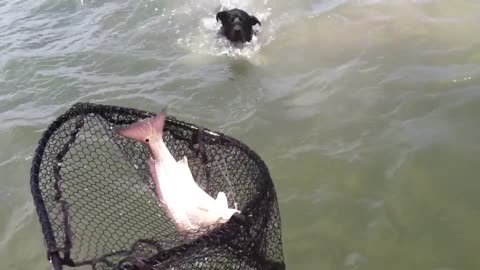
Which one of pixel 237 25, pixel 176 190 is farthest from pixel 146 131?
pixel 237 25

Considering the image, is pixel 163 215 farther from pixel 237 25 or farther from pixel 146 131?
pixel 237 25

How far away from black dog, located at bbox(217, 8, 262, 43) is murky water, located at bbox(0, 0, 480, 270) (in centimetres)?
24

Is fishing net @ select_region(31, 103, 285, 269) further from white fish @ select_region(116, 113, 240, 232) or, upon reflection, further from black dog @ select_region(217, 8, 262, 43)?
black dog @ select_region(217, 8, 262, 43)

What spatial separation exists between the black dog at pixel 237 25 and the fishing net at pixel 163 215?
4381 mm

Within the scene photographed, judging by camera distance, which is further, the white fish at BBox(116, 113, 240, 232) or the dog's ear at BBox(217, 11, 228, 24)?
the dog's ear at BBox(217, 11, 228, 24)

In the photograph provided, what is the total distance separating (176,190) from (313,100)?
3683 mm

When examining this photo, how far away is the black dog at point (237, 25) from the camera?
27.9 ft

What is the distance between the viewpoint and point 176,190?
330 cm

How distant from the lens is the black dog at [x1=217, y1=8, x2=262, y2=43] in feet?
27.9

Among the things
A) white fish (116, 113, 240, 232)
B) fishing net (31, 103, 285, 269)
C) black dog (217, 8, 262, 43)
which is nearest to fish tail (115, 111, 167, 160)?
white fish (116, 113, 240, 232)

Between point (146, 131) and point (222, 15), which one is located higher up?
point (146, 131)

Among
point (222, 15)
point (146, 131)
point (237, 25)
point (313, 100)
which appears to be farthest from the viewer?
point (222, 15)

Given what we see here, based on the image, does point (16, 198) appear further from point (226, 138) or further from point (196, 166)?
point (226, 138)

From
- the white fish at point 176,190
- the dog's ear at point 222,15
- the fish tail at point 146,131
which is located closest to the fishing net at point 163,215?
the white fish at point 176,190
